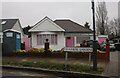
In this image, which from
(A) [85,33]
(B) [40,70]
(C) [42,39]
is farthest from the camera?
(A) [85,33]

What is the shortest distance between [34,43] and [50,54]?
11190mm

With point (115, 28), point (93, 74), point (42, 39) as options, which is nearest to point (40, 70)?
point (93, 74)

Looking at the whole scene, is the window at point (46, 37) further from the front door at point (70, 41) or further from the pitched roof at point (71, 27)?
the front door at point (70, 41)

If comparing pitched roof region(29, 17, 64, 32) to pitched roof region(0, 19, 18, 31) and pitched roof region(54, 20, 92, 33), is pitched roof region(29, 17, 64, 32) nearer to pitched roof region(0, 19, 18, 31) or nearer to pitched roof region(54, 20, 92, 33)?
pitched roof region(54, 20, 92, 33)

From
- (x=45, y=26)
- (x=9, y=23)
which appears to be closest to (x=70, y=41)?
(x=45, y=26)

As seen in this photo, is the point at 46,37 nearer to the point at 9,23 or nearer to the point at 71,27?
the point at 71,27

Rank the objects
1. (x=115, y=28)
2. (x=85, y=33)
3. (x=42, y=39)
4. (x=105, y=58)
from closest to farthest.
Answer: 1. (x=105, y=58)
2. (x=42, y=39)
3. (x=85, y=33)
4. (x=115, y=28)

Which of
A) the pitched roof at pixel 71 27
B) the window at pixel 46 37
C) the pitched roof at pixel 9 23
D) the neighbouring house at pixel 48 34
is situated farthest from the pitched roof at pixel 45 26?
the pitched roof at pixel 9 23

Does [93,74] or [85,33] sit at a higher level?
[85,33]

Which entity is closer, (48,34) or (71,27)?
(48,34)

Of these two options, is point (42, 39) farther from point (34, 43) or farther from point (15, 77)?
point (15, 77)

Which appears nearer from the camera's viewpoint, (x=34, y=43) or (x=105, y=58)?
(x=105, y=58)

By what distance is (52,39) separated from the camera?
33.5 meters

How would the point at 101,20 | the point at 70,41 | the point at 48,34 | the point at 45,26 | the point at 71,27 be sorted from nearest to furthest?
the point at 48,34 < the point at 45,26 < the point at 71,27 < the point at 70,41 < the point at 101,20
